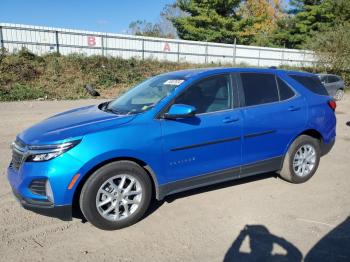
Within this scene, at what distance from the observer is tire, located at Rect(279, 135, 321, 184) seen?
514cm

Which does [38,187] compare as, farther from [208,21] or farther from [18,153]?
[208,21]

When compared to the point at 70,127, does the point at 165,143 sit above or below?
below

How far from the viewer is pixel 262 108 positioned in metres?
4.74

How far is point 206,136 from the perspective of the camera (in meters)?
4.18

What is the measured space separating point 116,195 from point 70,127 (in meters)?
0.89

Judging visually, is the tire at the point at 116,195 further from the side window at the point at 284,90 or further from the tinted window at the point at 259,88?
the side window at the point at 284,90

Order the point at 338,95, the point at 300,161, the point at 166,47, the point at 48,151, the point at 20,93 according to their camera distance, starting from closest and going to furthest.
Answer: the point at 48,151, the point at 300,161, the point at 20,93, the point at 338,95, the point at 166,47

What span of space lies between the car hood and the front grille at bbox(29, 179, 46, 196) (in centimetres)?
40

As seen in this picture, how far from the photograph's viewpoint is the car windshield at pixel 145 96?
14.0ft

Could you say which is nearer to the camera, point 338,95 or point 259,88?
point 259,88

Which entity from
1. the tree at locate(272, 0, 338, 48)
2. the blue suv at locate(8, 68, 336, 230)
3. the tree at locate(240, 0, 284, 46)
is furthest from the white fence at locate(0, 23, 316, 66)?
the blue suv at locate(8, 68, 336, 230)

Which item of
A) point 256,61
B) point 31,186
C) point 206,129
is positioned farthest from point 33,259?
point 256,61

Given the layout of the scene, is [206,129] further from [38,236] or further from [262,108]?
[38,236]

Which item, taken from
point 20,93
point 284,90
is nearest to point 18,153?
point 284,90
